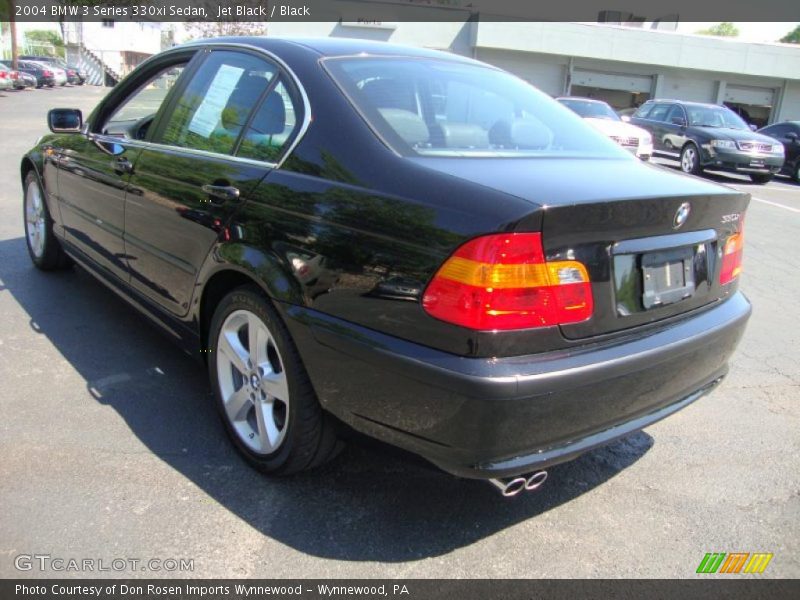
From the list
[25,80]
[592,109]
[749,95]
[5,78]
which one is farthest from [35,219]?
[25,80]

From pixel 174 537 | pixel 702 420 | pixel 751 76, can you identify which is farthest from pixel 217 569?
pixel 751 76

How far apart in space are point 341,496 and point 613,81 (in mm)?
35551

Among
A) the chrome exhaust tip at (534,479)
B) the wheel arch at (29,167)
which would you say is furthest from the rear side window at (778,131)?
the chrome exhaust tip at (534,479)

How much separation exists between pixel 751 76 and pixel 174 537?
3850 cm

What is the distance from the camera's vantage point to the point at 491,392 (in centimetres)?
199

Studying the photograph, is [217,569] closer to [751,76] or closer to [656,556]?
[656,556]

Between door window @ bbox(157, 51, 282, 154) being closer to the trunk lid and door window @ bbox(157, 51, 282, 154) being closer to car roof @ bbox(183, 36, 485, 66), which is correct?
car roof @ bbox(183, 36, 485, 66)

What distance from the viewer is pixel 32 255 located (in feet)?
17.7

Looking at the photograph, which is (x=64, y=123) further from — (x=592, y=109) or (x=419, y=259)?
(x=592, y=109)

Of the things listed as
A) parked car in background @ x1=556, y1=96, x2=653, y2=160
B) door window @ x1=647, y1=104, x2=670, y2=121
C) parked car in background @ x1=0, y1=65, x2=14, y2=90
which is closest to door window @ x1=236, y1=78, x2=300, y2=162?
parked car in background @ x1=556, y1=96, x2=653, y2=160

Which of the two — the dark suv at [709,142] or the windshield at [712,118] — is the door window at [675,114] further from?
the windshield at [712,118]

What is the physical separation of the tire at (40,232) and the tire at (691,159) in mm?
13558

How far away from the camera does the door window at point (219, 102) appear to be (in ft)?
9.66

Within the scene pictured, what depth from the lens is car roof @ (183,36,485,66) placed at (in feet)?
9.60
